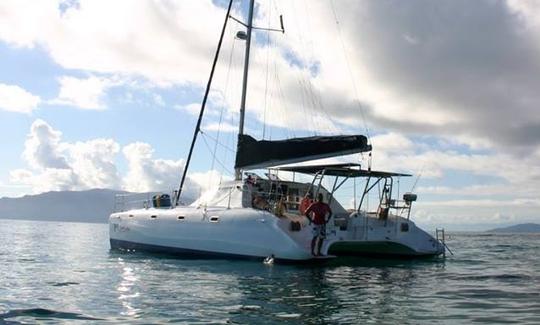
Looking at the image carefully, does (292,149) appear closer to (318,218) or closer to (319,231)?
(318,218)

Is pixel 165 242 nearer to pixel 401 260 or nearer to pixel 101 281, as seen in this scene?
pixel 101 281

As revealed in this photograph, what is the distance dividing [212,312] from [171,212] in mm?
11484

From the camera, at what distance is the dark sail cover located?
18.7 m

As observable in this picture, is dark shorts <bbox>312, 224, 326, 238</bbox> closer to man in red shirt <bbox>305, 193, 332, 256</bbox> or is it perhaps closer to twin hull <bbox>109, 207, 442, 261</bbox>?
man in red shirt <bbox>305, 193, 332, 256</bbox>

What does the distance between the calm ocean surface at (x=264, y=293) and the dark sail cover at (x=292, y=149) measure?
364 centimetres

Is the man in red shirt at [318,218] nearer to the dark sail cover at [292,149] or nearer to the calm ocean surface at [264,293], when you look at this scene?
the calm ocean surface at [264,293]

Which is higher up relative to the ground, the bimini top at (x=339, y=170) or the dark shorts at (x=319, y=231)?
the bimini top at (x=339, y=170)

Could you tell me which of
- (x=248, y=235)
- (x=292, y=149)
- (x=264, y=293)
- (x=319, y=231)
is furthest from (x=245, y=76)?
(x=264, y=293)

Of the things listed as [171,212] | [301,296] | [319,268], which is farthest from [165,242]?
[301,296]

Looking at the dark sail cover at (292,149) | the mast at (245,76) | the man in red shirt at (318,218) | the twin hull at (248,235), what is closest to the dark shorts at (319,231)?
the man in red shirt at (318,218)

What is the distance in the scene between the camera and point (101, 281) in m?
13.7

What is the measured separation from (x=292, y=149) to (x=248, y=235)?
3.54m

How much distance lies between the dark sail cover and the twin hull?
248 centimetres

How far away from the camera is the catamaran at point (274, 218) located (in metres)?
17.4
